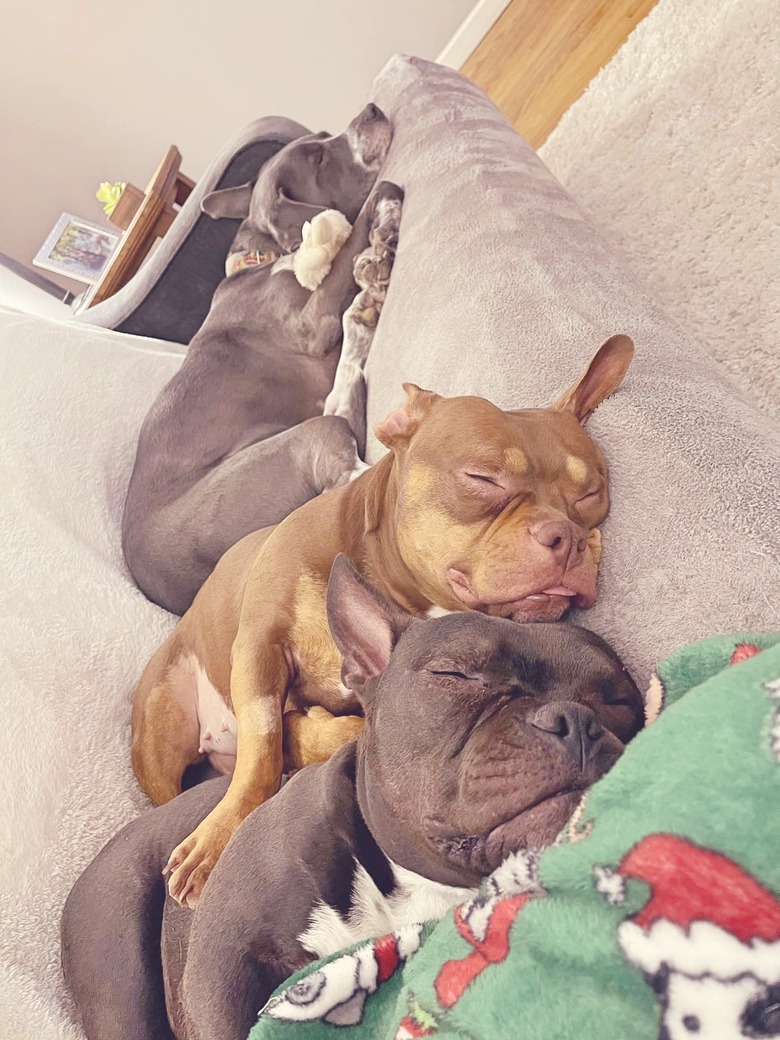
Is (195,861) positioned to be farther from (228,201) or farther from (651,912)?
(228,201)

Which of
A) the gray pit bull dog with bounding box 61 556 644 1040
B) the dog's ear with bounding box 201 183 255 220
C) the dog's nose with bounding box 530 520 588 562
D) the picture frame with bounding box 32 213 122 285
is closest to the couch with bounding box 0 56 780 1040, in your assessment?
the dog's nose with bounding box 530 520 588 562

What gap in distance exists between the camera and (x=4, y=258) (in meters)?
7.20

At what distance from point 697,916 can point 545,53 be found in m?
6.26

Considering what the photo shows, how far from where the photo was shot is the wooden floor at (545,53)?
203 inches

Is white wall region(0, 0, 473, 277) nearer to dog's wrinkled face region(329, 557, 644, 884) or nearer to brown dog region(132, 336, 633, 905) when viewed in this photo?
brown dog region(132, 336, 633, 905)

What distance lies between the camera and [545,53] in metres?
5.78

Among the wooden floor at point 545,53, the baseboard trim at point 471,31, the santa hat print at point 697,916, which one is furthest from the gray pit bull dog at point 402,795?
the baseboard trim at point 471,31

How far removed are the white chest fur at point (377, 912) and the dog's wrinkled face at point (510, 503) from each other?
58 cm

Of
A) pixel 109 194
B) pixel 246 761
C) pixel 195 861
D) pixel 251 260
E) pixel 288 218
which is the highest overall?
pixel 288 218

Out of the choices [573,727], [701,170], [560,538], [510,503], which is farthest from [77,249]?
[573,727]

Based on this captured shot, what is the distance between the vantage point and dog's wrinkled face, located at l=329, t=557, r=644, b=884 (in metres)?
1.26

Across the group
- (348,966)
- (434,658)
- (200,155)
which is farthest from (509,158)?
(200,155)

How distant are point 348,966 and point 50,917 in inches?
41.9

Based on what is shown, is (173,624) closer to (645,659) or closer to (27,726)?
(27,726)
